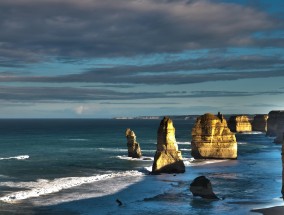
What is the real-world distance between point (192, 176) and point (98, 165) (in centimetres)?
2223

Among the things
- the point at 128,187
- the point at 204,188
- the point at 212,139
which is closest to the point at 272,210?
the point at 204,188

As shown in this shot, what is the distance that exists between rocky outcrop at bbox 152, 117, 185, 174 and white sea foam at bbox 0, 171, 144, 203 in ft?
10.2

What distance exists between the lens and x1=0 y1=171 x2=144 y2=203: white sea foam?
173 feet

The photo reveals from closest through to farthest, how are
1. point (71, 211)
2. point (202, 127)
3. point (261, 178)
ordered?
point (71, 211) < point (261, 178) < point (202, 127)

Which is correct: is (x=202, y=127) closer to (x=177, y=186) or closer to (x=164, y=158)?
(x=164, y=158)

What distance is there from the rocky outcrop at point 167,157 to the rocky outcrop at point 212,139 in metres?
15.9

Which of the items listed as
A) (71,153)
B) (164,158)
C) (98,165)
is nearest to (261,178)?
(164,158)

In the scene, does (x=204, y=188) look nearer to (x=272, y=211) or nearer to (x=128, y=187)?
(x=272, y=211)

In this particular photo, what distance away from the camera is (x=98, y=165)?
83.8 meters

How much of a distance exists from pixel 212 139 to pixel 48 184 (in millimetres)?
37604

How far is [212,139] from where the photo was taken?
8906cm

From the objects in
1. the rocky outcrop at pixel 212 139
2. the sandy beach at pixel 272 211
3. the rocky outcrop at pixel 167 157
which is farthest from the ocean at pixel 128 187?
the rocky outcrop at pixel 212 139

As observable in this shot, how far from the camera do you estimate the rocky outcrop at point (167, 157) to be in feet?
227

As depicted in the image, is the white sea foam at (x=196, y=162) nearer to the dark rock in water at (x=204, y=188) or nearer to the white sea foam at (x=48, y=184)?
the white sea foam at (x=48, y=184)
